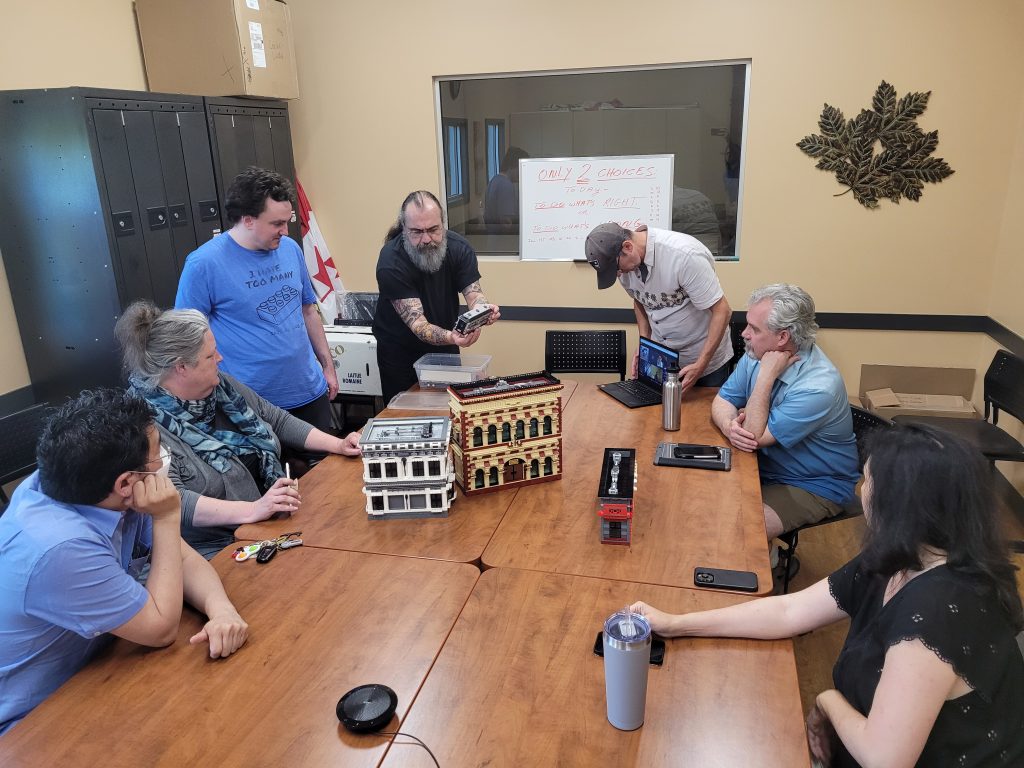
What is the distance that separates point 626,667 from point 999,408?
3.06 metres

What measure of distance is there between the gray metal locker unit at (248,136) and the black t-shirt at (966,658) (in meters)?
3.86

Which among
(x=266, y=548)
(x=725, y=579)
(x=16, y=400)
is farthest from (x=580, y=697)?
(x=16, y=400)

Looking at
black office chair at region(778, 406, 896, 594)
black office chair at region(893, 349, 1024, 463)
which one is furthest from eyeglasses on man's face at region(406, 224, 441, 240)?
black office chair at region(893, 349, 1024, 463)

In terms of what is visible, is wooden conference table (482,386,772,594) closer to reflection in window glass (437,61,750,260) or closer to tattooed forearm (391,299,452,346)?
tattooed forearm (391,299,452,346)

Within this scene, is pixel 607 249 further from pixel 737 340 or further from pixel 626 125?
pixel 626 125

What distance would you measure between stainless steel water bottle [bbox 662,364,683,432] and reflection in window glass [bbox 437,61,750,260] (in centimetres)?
201

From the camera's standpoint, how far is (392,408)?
3125 mm

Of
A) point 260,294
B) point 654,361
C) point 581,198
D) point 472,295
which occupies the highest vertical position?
point 581,198

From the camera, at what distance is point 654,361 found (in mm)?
3154

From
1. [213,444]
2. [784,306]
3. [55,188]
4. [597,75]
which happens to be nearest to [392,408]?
[213,444]

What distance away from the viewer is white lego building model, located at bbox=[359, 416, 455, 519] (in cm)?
213

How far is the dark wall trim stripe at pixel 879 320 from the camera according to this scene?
418cm

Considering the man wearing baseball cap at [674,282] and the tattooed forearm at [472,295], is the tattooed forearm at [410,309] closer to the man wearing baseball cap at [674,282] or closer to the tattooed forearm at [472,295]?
the tattooed forearm at [472,295]

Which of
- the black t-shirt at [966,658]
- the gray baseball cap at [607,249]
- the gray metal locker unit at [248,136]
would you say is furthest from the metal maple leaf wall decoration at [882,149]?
the black t-shirt at [966,658]
